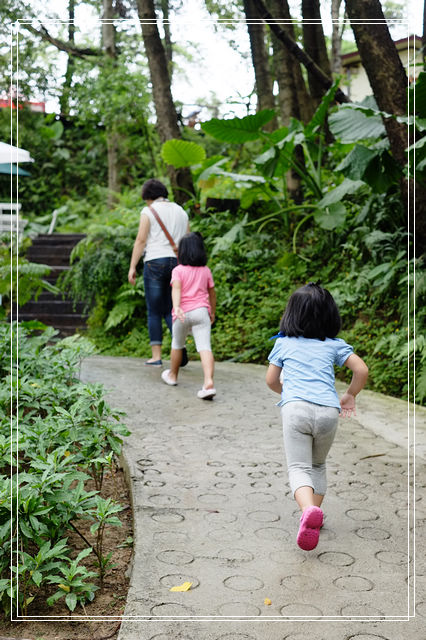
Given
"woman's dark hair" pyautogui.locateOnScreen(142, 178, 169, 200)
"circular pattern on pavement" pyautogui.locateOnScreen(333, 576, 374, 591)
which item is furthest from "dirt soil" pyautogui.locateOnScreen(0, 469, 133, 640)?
"woman's dark hair" pyautogui.locateOnScreen(142, 178, 169, 200)

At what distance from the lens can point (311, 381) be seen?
125 inches

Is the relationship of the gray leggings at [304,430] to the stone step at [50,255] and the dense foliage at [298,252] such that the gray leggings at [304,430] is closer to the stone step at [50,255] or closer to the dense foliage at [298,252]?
the dense foliage at [298,252]

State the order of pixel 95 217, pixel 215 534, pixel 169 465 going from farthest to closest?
pixel 95 217 < pixel 169 465 < pixel 215 534

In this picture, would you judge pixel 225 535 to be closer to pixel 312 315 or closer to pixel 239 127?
pixel 312 315

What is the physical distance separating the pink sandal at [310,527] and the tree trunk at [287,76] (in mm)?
8848

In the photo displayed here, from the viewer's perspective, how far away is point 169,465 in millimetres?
4176

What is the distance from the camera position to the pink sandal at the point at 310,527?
2836mm

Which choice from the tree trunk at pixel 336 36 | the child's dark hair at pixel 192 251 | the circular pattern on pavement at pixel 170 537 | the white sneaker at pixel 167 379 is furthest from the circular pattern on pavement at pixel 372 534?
the tree trunk at pixel 336 36

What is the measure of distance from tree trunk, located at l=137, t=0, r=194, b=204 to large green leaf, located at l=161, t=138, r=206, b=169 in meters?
0.52

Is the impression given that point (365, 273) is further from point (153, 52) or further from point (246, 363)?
point (153, 52)

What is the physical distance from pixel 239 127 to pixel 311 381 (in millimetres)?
6507

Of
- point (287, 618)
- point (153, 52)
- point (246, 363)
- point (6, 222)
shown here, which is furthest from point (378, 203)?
point (6, 222)

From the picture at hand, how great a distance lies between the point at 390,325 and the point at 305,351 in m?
4.11

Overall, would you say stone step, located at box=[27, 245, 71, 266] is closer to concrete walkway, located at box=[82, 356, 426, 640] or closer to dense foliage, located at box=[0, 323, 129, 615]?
concrete walkway, located at box=[82, 356, 426, 640]
